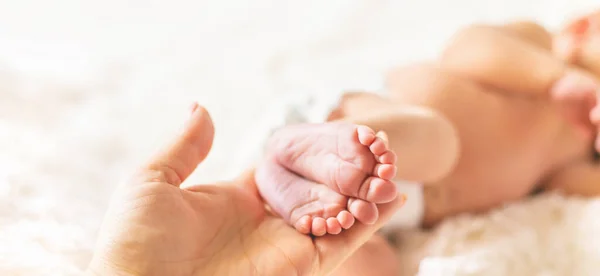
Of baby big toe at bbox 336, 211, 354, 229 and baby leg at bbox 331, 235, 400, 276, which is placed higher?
baby big toe at bbox 336, 211, 354, 229

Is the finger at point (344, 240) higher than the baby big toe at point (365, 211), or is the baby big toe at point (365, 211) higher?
the baby big toe at point (365, 211)

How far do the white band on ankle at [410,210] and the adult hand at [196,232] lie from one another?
11.2 inches

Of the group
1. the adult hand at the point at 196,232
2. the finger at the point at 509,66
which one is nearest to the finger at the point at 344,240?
the adult hand at the point at 196,232

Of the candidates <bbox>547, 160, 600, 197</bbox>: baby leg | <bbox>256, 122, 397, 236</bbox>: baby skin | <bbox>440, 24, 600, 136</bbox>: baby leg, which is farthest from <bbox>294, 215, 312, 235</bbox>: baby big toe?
<bbox>547, 160, 600, 197</bbox>: baby leg

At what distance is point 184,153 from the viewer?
67 centimetres

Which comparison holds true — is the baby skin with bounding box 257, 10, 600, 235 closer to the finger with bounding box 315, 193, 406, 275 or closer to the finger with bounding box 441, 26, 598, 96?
the finger with bounding box 441, 26, 598, 96

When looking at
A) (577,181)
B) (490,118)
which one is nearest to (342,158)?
(490,118)

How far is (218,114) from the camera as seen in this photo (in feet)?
4.06

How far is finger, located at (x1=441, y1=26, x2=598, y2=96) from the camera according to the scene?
41.4 inches

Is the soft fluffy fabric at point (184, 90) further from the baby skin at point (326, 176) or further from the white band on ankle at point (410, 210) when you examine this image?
the baby skin at point (326, 176)

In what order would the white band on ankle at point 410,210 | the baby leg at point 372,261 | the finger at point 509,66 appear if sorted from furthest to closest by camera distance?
1. the finger at point 509,66
2. the white band on ankle at point 410,210
3. the baby leg at point 372,261

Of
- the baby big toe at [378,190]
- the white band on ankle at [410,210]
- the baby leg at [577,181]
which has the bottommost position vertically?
the baby leg at [577,181]

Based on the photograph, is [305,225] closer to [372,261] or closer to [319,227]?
[319,227]

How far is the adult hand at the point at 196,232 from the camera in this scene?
0.58 metres
